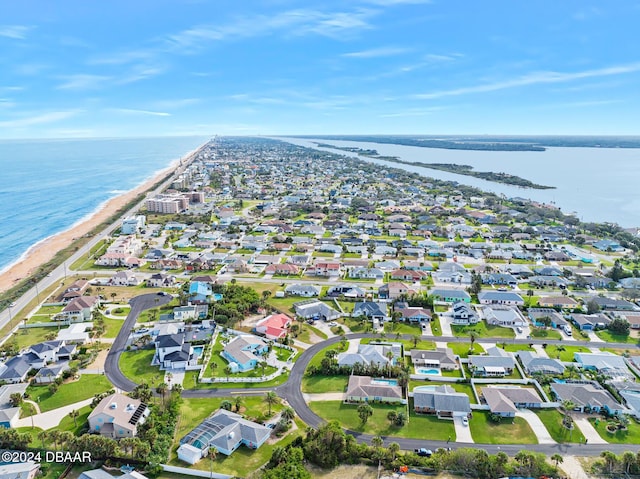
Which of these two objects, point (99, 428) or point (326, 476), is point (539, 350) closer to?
point (326, 476)

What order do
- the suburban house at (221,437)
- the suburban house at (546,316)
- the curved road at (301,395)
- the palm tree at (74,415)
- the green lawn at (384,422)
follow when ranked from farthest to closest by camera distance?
the suburban house at (546,316)
the palm tree at (74,415)
the green lawn at (384,422)
the curved road at (301,395)
the suburban house at (221,437)

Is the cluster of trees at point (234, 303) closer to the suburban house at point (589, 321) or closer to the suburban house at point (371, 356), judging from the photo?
the suburban house at point (371, 356)

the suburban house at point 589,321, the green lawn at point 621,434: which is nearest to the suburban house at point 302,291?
the suburban house at point 589,321

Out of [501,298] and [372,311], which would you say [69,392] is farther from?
[501,298]

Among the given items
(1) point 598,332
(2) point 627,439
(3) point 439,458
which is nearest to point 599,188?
(1) point 598,332

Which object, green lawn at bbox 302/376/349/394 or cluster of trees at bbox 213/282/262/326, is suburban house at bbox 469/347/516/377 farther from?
cluster of trees at bbox 213/282/262/326

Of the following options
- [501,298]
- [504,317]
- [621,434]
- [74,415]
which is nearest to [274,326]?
[74,415]
